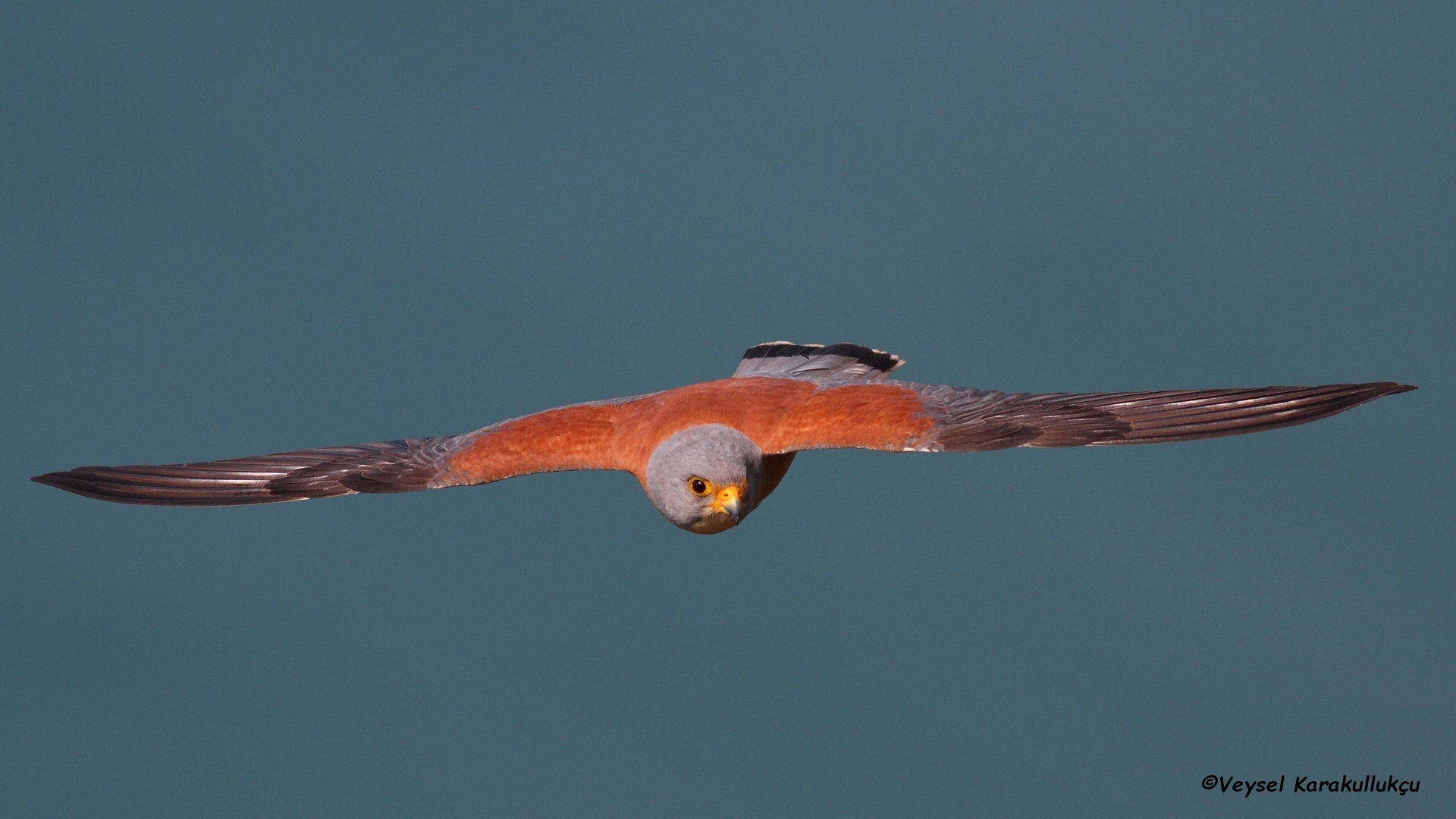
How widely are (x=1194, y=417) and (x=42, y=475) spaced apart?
26.0 feet

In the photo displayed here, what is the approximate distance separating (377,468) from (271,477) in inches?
31.9

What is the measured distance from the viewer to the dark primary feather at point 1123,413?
27.8ft

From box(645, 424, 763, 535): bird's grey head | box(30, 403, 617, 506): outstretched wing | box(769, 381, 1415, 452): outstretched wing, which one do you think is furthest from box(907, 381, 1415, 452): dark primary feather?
box(30, 403, 617, 506): outstretched wing

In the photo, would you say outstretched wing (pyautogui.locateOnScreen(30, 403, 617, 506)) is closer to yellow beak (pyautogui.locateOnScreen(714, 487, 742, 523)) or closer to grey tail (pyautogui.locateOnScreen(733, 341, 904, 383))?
yellow beak (pyautogui.locateOnScreen(714, 487, 742, 523))

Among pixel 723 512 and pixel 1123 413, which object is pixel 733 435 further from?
pixel 1123 413

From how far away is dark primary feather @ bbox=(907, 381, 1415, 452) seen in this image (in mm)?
8484

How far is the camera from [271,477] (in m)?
10.6

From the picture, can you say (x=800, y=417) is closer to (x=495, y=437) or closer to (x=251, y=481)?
(x=495, y=437)

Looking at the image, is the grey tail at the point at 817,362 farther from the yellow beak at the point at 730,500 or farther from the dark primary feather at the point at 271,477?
the dark primary feather at the point at 271,477

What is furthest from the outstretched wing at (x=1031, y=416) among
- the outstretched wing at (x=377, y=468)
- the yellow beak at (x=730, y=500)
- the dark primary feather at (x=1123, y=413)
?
the outstretched wing at (x=377, y=468)

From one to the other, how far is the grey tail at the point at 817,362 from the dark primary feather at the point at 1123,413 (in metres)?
1.16

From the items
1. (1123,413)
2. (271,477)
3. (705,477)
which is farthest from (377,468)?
(1123,413)

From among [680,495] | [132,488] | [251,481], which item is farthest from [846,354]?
[132,488]

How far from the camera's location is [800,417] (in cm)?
969
